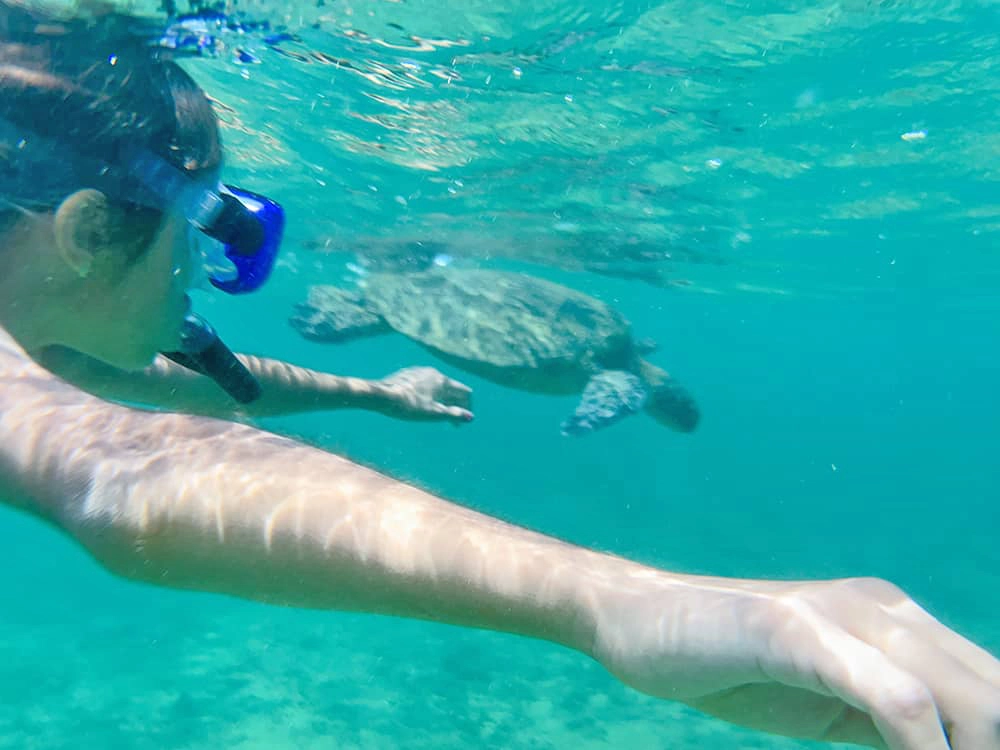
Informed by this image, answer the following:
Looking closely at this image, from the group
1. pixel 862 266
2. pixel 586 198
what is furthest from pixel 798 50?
pixel 862 266

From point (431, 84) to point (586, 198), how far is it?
5705 millimetres

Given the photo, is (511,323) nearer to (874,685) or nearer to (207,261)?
(207,261)

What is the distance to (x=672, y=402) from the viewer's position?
12555 mm

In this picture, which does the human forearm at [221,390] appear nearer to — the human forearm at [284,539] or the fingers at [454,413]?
the fingers at [454,413]

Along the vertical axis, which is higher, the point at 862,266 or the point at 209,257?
the point at 862,266

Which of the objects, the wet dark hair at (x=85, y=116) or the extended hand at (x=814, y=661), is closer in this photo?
the extended hand at (x=814, y=661)

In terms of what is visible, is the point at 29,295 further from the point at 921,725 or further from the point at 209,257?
the point at 921,725

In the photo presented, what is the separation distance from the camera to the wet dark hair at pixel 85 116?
2.18m

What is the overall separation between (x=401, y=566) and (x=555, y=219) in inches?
636

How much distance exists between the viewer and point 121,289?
2.45m

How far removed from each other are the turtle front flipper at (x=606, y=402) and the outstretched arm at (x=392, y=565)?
29.0 feet

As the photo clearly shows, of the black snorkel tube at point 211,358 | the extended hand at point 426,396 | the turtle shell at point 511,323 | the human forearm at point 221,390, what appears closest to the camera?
the black snorkel tube at point 211,358

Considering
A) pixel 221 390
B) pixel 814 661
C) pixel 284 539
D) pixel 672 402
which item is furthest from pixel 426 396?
pixel 672 402

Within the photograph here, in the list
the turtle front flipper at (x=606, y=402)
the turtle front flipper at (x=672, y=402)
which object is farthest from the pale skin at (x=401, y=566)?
the turtle front flipper at (x=672, y=402)
